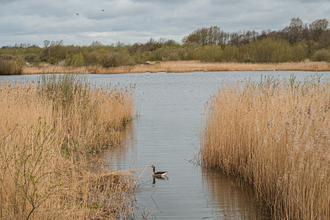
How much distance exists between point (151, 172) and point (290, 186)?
3.81m

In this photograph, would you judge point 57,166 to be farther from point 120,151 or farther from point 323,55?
point 323,55

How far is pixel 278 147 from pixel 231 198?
1546 mm

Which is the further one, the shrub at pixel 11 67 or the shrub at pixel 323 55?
the shrub at pixel 323 55

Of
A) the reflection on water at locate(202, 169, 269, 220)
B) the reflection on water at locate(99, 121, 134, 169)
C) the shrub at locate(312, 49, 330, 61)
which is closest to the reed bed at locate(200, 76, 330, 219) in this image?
the reflection on water at locate(202, 169, 269, 220)

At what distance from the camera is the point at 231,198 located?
18.9ft

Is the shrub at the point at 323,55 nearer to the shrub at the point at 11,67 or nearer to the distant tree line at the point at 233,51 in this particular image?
the distant tree line at the point at 233,51

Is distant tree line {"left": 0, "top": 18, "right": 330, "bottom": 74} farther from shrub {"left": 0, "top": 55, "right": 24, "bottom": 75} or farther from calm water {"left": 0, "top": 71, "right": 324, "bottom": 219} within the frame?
calm water {"left": 0, "top": 71, "right": 324, "bottom": 219}

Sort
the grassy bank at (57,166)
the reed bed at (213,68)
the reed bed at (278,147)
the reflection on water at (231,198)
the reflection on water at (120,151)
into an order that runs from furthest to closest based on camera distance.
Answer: the reed bed at (213,68), the reflection on water at (120,151), the reflection on water at (231,198), the reed bed at (278,147), the grassy bank at (57,166)

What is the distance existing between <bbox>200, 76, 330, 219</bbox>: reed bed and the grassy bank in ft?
7.33

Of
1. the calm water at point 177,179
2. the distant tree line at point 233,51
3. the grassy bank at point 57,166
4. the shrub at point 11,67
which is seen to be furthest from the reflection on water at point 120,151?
the shrub at point 11,67

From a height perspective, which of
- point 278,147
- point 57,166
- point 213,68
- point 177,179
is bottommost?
point 177,179

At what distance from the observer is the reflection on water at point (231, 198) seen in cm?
508

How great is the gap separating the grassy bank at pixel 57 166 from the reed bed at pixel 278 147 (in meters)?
2.23

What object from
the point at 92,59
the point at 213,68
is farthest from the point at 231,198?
the point at 92,59
